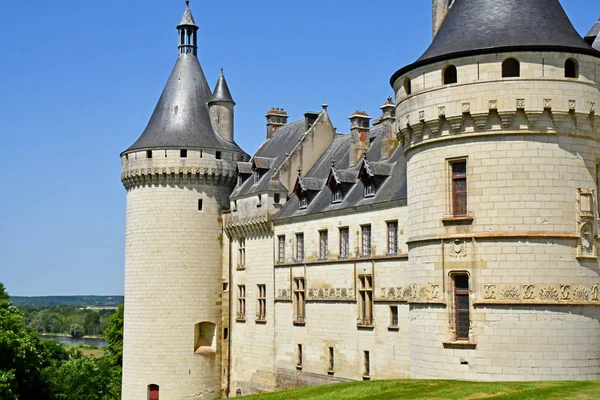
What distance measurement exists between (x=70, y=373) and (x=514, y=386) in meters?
48.2

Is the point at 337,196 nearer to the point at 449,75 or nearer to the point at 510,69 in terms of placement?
the point at 449,75

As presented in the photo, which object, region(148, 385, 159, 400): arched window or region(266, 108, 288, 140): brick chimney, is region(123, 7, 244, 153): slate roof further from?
region(148, 385, 159, 400): arched window

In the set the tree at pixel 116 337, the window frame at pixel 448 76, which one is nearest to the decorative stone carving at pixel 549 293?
the window frame at pixel 448 76

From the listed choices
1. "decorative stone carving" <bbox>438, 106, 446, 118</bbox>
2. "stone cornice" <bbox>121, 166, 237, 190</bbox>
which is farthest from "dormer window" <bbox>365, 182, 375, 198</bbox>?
"stone cornice" <bbox>121, 166, 237, 190</bbox>

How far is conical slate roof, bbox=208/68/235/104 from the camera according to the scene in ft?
147

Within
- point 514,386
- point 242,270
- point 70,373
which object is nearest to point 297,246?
point 242,270

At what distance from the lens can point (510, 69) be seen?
2345 cm

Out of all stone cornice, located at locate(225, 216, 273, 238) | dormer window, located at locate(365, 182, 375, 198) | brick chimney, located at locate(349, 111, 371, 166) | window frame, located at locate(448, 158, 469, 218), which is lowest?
window frame, located at locate(448, 158, 469, 218)

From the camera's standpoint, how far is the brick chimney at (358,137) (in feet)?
127

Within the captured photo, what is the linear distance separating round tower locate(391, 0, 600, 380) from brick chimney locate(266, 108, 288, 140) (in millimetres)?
24377

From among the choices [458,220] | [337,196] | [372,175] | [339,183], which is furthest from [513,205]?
[337,196]

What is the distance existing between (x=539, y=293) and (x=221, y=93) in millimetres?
26406

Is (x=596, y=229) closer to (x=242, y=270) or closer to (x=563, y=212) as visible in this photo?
(x=563, y=212)

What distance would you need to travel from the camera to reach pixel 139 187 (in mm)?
43875
